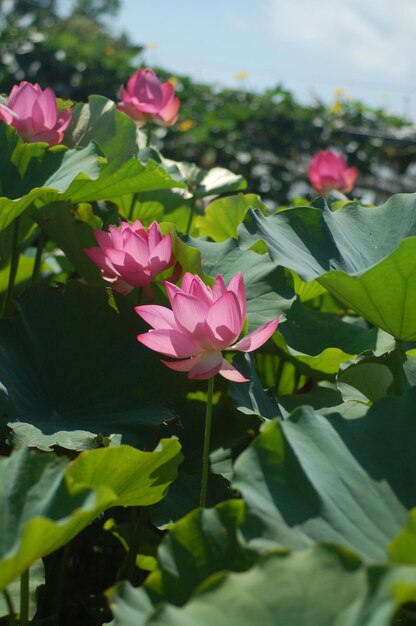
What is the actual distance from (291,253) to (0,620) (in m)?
0.58

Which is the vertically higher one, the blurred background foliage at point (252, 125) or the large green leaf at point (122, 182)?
the large green leaf at point (122, 182)

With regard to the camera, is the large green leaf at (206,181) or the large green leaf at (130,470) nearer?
the large green leaf at (130,470)

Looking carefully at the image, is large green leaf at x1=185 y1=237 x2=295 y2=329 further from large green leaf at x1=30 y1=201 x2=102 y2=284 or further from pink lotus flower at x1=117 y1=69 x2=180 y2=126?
pink lotus flower at x1=117 y1=69 x2=180 y2=126

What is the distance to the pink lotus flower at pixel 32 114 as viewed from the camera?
4.56 ft

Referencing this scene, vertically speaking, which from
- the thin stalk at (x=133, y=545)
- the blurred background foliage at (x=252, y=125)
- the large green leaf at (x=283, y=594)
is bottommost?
the blurred background foliage at (x=252, y=125)

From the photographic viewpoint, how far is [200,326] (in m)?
0.93

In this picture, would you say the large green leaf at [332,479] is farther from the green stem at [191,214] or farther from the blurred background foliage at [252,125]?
the blurred background foliage at [252,125]

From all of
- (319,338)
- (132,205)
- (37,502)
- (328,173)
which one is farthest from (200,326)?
(328,173)

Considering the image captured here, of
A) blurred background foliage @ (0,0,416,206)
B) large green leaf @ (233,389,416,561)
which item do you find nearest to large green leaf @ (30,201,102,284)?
large green leaf @ (233,389,416,561)

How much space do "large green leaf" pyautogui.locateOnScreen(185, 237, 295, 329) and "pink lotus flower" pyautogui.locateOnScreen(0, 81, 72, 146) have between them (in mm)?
291

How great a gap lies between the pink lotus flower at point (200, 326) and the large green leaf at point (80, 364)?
175 mm

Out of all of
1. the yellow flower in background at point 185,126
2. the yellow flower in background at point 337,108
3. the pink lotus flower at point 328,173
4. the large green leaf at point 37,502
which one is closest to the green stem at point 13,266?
the large green leaf at point 37,502

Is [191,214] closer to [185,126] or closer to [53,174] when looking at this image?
[53,174]

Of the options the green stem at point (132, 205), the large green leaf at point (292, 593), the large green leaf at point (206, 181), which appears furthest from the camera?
the large green leaf at point (206, 181)
